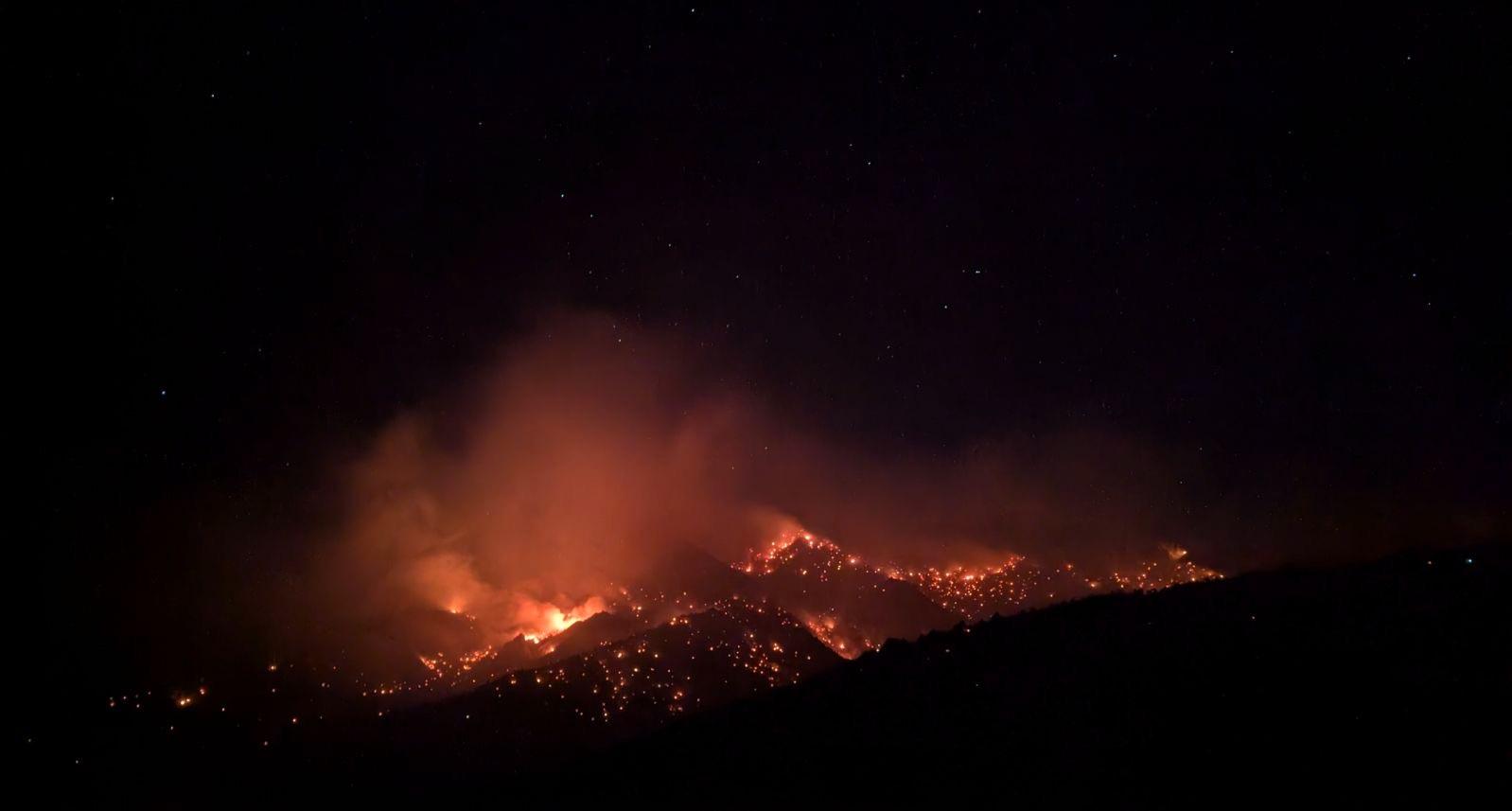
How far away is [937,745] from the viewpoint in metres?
15.5

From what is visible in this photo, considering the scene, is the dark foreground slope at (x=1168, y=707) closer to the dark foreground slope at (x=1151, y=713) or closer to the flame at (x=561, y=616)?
the dark foreground slope at (x=1151, y=713)

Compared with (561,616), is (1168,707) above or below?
below

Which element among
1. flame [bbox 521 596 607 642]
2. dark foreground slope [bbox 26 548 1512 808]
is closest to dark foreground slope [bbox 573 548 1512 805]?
dark foreground slope [bbox 26 548 1512 808]

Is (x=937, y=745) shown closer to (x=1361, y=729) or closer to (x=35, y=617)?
(x=1361, y=729)

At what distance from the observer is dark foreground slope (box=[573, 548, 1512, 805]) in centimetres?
1055

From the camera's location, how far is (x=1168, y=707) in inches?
521

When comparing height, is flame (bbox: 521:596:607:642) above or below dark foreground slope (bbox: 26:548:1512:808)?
above

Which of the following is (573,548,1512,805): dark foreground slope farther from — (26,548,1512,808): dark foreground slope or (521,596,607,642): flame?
(521,596,607,642): flame

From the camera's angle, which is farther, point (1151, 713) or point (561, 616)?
point (561, 616)

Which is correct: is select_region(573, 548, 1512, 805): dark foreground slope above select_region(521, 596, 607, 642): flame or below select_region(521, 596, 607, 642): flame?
below

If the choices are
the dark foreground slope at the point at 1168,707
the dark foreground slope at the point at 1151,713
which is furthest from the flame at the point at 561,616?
the dark foreground slope at the point at 1168,707

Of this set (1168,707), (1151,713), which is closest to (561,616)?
A: (1151,713)

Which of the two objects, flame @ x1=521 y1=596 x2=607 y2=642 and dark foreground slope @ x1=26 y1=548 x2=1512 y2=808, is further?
flame @ x1=521 y1=596 x2=607 y2=642

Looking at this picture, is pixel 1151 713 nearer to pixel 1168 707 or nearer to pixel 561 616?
pixel 1168 707
